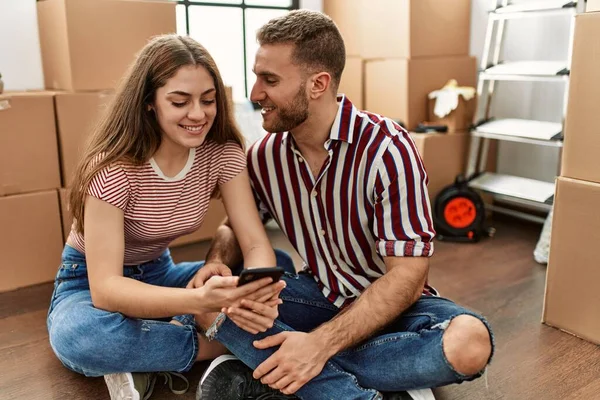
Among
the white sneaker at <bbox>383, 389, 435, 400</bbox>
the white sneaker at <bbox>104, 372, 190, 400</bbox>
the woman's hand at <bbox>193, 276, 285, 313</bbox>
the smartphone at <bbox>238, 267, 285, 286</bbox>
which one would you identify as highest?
the smartphone at <bbox>238, 267, 285, 286</bbox>

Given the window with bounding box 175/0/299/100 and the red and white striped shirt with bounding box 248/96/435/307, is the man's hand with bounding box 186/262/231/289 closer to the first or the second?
the red and white striped shirt with bounding box 248/96/435/307

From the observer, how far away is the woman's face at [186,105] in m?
1.33

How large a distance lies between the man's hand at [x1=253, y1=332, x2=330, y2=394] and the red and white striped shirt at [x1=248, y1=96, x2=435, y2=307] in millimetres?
261

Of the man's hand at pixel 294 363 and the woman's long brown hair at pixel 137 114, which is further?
the woman's long brown hair at pixel 137 114

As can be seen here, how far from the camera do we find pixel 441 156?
2.82m

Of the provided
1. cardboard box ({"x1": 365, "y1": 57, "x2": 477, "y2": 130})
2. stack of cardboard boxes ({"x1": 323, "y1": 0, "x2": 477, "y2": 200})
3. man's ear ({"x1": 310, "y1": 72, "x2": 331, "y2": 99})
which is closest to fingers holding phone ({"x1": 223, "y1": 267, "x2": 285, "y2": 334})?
man's ear ({"x1": 310, "y1": 72, "x2": 331, "y2": 99})

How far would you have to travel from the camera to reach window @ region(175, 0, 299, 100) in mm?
3068

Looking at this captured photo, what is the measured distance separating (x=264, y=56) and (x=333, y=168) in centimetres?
31

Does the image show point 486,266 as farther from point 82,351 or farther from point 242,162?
point 82,351

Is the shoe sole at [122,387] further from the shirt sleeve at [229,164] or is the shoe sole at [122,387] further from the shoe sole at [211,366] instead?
the shirt sleeve at [229,164]

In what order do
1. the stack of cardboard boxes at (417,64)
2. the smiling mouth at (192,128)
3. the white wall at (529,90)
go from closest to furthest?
the smiling mouth at (192,128) < the white wall at (529,90) < the stack of cardboard boxes at (417,64)

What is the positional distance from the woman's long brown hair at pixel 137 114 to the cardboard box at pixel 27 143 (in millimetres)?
811

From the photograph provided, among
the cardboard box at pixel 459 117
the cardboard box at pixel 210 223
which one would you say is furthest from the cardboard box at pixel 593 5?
the cardboard box at pixel 210 223

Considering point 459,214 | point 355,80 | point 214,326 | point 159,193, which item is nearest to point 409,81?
point 355,80
